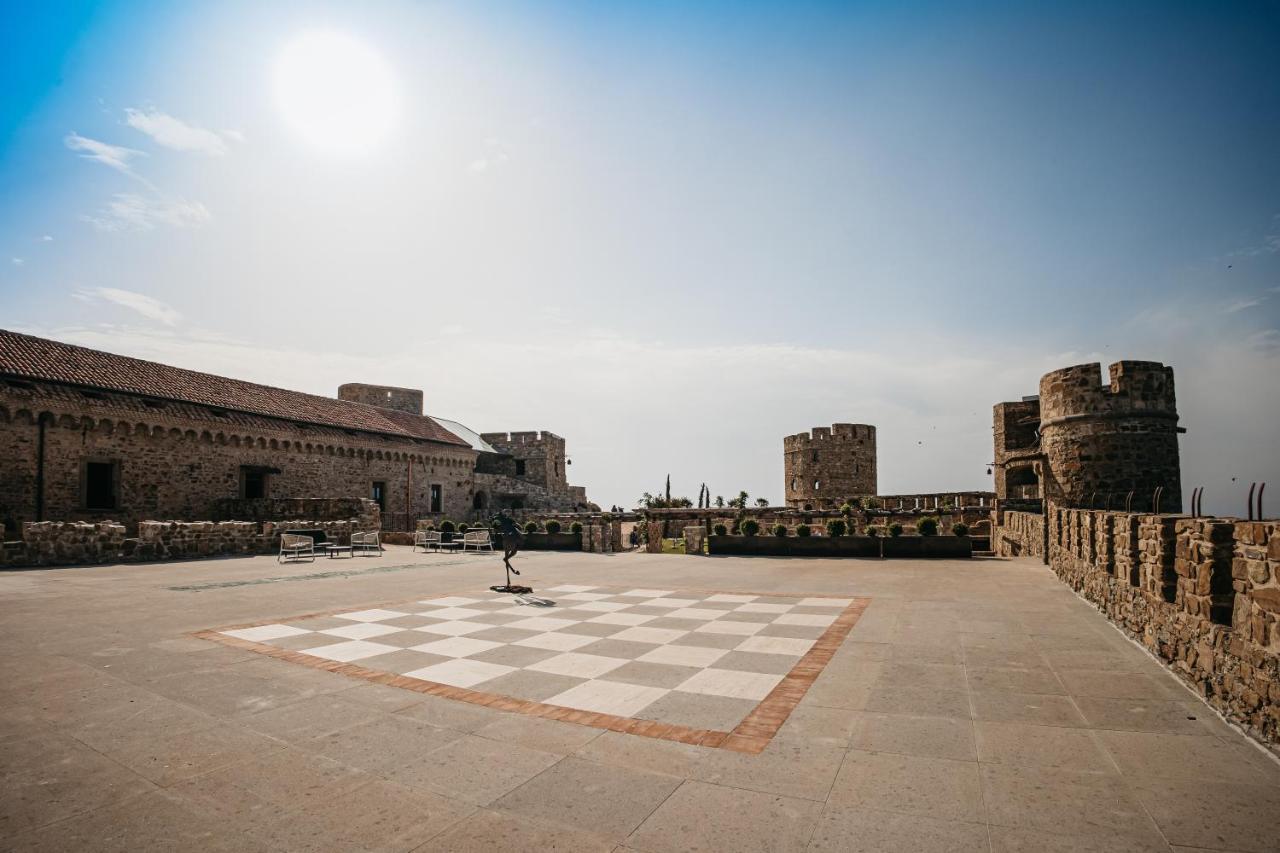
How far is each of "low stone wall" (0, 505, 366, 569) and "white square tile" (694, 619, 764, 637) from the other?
1616cm

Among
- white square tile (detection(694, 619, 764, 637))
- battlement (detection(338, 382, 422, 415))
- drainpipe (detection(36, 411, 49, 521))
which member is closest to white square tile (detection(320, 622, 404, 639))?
white square tile (detection(694, 619, 764, 637))

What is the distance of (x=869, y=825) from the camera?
292 centimetres

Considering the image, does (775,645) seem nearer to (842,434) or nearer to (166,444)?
(166,444)

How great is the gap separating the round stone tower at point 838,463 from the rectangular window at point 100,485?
30.4m

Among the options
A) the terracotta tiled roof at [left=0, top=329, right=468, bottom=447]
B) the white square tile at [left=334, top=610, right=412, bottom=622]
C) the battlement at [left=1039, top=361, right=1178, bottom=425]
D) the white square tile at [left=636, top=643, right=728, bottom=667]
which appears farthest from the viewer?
the terracotta tiled roof at [left=0, top=329, right=468, bottom=447]

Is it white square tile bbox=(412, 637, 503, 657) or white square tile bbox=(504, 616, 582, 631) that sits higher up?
white square tile bbox=(412, 637, 503, 657)

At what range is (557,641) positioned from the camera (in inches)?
268

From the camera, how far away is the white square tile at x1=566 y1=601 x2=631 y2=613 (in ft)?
28.9

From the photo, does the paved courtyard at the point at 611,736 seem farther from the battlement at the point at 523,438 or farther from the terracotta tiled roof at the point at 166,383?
the battlement at the point at 523,438

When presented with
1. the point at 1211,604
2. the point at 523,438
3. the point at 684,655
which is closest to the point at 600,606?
the point at 684,655

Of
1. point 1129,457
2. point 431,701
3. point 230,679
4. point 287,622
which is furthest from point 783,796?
point 1129,457

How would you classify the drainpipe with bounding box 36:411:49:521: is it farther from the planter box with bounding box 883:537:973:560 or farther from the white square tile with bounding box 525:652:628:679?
the planter box with bounding box 883:537:973:560

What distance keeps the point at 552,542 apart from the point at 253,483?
52.4 ft

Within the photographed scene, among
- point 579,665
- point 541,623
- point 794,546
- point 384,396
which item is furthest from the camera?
point 384,396
